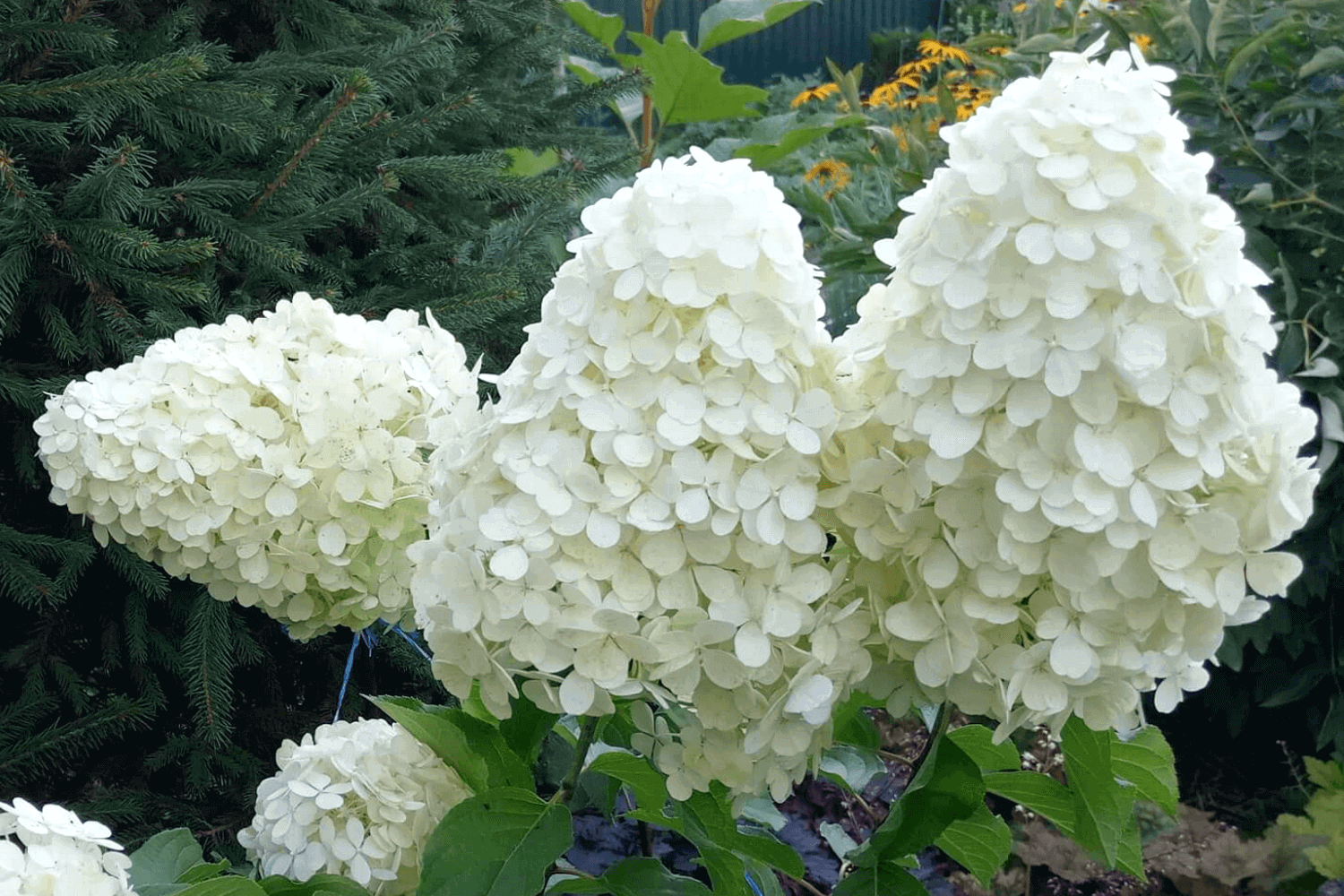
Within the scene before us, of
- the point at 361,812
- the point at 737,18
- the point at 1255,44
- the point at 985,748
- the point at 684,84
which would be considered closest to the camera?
the point at 985,748

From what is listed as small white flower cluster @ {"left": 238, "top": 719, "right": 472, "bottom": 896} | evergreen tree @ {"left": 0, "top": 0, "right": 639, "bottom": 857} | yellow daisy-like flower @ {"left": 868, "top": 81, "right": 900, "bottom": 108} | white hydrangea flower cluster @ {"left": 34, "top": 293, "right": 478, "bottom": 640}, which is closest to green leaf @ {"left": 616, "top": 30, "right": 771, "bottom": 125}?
evergreen tree @ {"left": 0, "top": 0, "right": 639, "bottom": 857}

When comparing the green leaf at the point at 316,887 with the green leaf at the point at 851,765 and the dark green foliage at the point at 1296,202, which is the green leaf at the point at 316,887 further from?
the dark green foliage at the point at 1296,202

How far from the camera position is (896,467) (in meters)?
0.56

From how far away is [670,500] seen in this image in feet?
1.82

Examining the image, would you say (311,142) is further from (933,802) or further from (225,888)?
(933,802)

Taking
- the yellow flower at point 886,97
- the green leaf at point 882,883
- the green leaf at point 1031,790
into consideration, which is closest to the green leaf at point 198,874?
the green leaf at point 882,883

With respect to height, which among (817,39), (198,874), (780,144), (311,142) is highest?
(311,142)

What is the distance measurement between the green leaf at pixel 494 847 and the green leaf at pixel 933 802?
0.18 m

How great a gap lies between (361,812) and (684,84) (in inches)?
64.0

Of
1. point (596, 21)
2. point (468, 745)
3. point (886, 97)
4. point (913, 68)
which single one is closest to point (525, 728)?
point (468, 745)

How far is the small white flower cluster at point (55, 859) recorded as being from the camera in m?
0.52

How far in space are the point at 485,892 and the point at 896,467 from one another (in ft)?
1.07

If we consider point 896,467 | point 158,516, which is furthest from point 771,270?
point 158,516

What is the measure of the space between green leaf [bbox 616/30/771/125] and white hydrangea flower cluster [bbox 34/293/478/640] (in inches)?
54.5
